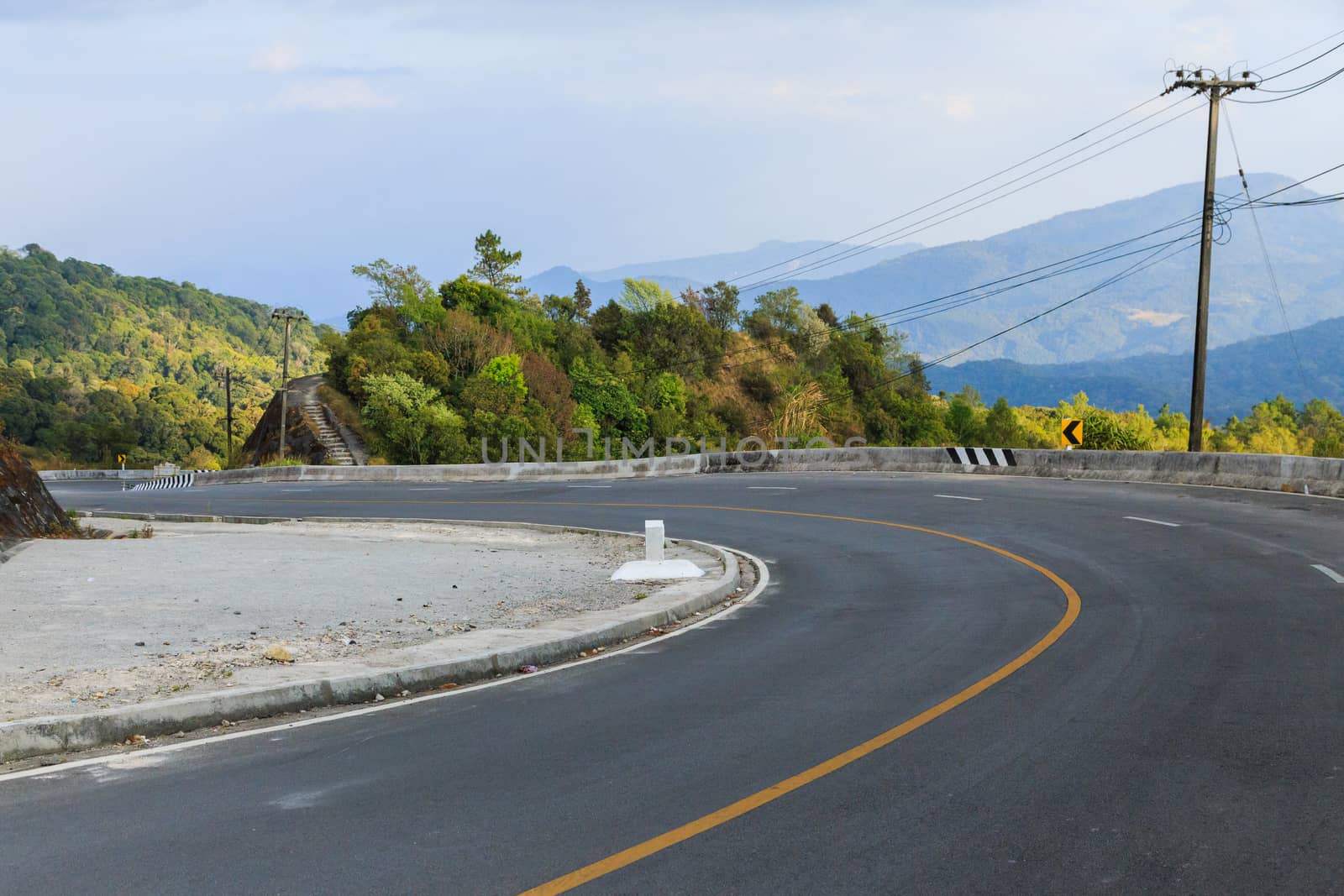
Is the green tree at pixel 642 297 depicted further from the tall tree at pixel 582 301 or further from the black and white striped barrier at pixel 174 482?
the black and white striped barrier at pixel 174 482

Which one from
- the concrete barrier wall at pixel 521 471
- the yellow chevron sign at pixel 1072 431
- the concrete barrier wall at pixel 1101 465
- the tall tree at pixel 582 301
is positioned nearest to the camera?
the concrete barrier wall at pixel 1101 465

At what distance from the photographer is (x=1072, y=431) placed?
3309cm

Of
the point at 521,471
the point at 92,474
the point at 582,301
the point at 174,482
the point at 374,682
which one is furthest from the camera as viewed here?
the point at 582,301

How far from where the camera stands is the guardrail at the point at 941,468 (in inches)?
1032

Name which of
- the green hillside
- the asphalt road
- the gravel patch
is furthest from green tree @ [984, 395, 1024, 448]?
the asphalt road

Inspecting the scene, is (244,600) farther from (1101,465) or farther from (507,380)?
(507,380)

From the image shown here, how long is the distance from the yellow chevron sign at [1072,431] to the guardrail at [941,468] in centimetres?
69

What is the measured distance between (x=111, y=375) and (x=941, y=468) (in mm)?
156046

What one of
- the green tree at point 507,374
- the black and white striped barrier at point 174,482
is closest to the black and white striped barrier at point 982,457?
the black and white striped barrier at point 174,482

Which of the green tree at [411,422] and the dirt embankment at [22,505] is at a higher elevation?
the green tree at [411,422]

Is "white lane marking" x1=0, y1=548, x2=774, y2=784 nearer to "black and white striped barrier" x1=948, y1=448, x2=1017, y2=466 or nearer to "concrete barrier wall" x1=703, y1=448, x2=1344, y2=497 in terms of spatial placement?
"concrete barrier wall" x1=703, y1=448, x2=1344, y2=497

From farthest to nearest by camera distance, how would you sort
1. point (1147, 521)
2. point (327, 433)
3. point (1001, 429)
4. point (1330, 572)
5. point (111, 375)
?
point (111, 375), point (1001, 429), point (327, 433), point (1147, 521), point (1330, 572)

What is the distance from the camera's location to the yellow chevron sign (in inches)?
1289

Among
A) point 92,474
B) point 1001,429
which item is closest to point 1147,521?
point 92,474
